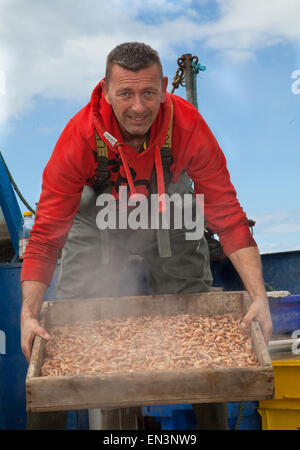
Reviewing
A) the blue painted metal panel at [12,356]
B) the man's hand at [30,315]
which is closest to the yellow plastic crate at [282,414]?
the man's hand at [30,315]

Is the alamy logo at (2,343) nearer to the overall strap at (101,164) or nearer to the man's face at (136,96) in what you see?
the overall strap at (101,164)

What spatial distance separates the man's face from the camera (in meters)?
2.21

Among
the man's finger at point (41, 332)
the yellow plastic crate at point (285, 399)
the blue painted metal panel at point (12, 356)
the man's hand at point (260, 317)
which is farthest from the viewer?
the blue painted metal panel at point (12, 356)

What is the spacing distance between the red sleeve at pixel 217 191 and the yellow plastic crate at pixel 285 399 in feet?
3.05

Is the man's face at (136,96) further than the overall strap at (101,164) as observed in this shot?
No

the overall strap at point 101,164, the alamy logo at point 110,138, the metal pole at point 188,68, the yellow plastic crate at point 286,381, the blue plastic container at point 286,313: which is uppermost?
the metal pole at point 188,68

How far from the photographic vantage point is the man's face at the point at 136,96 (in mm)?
2211

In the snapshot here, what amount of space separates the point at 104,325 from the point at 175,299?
1.23ft

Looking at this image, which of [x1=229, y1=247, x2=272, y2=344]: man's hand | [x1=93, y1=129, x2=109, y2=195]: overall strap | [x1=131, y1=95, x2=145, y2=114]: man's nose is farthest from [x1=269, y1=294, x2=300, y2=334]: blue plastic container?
[x1=131, y1=95, x2=145, y2=114]: man's nose

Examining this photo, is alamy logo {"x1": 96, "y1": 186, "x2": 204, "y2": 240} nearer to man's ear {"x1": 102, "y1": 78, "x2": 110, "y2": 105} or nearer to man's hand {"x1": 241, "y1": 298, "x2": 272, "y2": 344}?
man's ear {"x1": 102, "y1": 78, "x2": 110, "y2": 105}

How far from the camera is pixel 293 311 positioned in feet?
10.9

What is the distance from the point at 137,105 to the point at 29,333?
3.79 ft

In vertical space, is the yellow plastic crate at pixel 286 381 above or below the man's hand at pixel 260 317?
below

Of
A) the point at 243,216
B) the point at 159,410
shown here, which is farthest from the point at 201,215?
the point at 159,410
